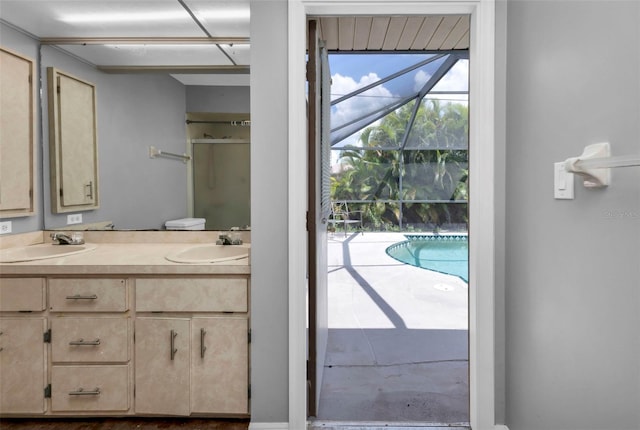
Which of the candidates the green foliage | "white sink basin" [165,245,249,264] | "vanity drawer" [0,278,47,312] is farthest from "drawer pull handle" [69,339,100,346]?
the green foliage

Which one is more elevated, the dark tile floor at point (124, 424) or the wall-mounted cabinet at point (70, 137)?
the wall-mounted cabinet at point (70, 137)

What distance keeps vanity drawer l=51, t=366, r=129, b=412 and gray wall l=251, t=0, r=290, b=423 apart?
64 cm

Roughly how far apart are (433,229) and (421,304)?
508 centimetres

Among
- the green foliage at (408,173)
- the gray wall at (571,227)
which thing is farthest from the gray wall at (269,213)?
the green foliage at (408,173)

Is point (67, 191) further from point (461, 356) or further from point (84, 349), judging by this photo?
point (461, 356)

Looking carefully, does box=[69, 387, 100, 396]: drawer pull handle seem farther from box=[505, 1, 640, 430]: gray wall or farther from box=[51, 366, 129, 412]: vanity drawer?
box=[505, 1, 640, 430]: gray wall

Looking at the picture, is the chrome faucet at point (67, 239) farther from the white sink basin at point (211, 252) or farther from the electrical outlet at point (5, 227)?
the white sink basin at point (211, 252)

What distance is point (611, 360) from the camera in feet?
3.59

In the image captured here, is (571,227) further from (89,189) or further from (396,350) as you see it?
(89,189)

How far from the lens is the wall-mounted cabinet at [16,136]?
2242 millimetres

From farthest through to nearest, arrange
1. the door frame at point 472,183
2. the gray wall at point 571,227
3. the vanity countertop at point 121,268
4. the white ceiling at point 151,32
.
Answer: the white ceiling at point 151,32 < the vanity countertop at point 121,268 < the door frame at point 472,183 < the gray wall at point 571,227

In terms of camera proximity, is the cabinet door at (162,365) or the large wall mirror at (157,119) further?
the large wall mirror at (157,119)

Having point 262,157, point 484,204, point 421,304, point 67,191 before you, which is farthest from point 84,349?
point 421,304

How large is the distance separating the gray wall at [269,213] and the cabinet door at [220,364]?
0.09 m
